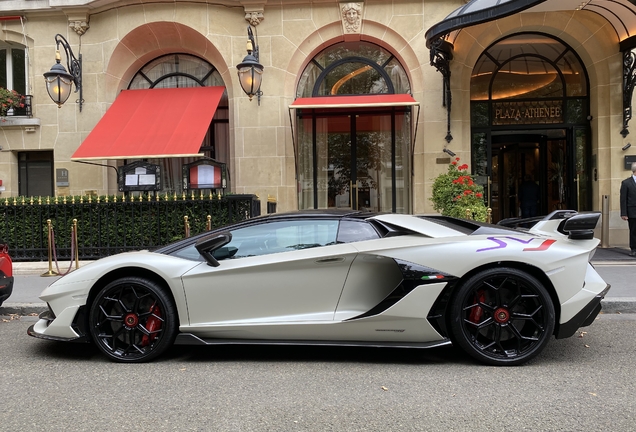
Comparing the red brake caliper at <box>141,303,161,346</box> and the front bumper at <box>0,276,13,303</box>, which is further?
the front bumper at <box>0,276,13,303</box>

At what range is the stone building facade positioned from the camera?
1142 cm

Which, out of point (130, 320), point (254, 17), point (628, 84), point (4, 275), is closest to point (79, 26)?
point (254, 17)

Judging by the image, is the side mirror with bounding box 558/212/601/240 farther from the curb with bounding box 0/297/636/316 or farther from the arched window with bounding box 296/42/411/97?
the arched window with bounding box 296/42/411/97

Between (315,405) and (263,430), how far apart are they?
478 millimetres

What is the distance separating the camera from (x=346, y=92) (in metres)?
12.2

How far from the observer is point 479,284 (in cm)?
395

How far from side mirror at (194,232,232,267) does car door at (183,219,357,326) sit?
2.8 inches

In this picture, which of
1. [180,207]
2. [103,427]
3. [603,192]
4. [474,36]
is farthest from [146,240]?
[603,192]

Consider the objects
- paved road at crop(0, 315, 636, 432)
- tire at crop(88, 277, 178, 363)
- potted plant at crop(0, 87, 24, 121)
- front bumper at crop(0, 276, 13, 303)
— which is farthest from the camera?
potted plant at crop(0, 87, 24, 121)

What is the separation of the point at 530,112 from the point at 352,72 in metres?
4.35

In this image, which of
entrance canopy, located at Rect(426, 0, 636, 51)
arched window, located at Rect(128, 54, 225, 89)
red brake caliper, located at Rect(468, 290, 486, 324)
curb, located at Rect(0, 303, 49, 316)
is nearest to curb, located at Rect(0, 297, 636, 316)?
curb, located at Rect(0, 303, 49, 316)

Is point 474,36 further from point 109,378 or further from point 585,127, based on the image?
point 109,378

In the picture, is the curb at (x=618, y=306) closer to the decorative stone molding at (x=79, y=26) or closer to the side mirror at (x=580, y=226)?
the side mirror at (x=580, y=226)

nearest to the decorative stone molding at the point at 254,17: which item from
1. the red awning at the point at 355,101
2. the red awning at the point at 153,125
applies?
the red awning at the point at 153,125
